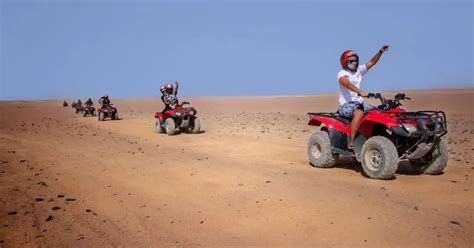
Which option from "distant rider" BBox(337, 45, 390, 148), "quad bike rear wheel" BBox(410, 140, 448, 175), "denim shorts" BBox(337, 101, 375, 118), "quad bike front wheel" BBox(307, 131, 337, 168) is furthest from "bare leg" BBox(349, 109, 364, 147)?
"quad bike rear wheel" BBox(410, 140, 448, 175)

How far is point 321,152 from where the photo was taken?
28.2 feet

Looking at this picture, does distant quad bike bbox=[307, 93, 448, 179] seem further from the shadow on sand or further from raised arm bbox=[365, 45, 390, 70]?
raised arm bbox=[365, 45, 390, 70]

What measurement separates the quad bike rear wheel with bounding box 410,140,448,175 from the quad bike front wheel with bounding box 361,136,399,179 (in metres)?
0.91

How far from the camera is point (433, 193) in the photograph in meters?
6.15

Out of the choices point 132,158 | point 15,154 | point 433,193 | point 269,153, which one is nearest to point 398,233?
point 433,193

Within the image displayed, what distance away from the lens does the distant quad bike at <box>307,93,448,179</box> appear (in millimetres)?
6926

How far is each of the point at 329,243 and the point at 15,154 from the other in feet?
31.5

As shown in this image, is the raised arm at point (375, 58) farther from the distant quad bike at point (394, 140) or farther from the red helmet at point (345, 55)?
the distant quad bike at point (394, 140)

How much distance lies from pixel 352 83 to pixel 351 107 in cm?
46

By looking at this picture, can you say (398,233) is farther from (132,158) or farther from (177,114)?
(177,114)

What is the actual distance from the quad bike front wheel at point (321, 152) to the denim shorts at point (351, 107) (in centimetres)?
76

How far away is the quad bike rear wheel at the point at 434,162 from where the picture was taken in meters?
7.34

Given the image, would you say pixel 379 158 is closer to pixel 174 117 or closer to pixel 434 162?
pixel 434 162

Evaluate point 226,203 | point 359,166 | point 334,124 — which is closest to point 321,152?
point 334,124
